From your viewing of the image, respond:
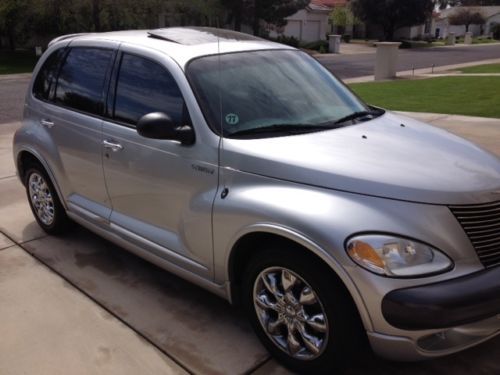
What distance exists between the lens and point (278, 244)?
9.17ft

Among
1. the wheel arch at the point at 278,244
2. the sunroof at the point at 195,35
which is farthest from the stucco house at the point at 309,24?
the wheel arch at the point at 278,244

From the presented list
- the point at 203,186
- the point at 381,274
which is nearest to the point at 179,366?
the point at 203,186

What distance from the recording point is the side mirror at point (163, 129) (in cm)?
307

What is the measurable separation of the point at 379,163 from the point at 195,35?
1.79 metres

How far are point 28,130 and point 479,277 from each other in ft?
12.7

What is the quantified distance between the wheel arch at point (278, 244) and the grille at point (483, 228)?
0.61 meters

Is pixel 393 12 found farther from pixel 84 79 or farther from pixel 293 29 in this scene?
pixel 84 79

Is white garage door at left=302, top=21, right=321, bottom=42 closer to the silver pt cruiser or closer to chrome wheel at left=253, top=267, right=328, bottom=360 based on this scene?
the silver pt cruiser

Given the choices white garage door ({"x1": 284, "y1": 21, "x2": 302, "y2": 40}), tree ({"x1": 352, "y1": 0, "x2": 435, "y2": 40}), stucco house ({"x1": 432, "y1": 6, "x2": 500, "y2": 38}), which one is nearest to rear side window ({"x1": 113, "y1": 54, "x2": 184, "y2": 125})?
white garage door ({"x1": 284, "y1": 21, "x2": 302, "y2": 40})

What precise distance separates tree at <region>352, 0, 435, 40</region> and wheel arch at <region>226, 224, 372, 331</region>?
4883cm

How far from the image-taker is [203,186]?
3135 mm

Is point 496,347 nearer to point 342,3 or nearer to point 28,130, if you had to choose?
point 28,130

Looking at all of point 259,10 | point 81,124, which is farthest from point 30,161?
point 259,10

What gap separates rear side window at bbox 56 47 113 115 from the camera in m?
3.95
